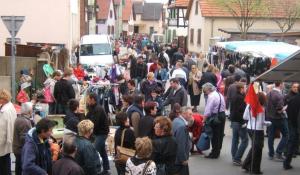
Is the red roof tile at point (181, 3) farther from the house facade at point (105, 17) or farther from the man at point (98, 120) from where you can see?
the man at point (98, 120)

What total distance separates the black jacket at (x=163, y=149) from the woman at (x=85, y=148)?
88 centimetres

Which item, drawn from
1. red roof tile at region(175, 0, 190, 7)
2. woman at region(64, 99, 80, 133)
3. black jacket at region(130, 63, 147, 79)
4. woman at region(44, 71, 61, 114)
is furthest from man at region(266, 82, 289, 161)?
red roof tile at region(175, 0, 190, 7)

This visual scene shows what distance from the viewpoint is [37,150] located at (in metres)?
7.77

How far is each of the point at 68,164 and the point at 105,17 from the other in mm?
63576

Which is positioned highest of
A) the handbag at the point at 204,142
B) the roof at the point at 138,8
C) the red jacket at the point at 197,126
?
the roof at the point at 138,8

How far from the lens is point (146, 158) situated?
742 centimetres

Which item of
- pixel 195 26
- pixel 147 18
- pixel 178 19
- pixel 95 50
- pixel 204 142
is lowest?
pixel 204 142

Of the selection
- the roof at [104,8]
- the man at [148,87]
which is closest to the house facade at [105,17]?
the roof at [104,8]

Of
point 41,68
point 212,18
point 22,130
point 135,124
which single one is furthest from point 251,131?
point 212,18

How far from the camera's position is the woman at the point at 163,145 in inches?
336

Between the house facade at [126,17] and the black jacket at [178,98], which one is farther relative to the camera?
the house facade at [126,17]

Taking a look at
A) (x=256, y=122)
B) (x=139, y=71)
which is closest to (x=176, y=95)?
(x=256, y=122)

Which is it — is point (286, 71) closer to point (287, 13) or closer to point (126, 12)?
point (287, 13)

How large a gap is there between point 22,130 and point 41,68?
38.9 ft
